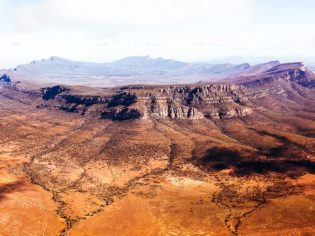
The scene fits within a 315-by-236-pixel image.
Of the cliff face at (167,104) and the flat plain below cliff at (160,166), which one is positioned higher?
the cliff face at (167,104)

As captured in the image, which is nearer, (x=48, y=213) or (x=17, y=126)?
(x=48, y=213)

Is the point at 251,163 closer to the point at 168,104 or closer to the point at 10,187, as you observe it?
the point at 10,187

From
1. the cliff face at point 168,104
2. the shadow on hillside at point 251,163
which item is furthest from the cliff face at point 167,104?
the shadow on hillside at point 251,163

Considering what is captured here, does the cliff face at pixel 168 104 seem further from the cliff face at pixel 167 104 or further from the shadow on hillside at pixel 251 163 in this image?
the shadow on hillside at pixel 251 163

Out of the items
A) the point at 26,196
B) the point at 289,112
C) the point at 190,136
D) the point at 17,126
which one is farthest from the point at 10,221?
the point at 289,112

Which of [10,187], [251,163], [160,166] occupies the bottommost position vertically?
[10,187]

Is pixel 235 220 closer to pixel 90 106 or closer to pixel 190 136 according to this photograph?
pixel 190 136

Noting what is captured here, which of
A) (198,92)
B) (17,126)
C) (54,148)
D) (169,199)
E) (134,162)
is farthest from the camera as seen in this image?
(198,92)

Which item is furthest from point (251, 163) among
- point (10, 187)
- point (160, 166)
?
point (10, 187)

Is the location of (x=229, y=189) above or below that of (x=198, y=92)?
below
